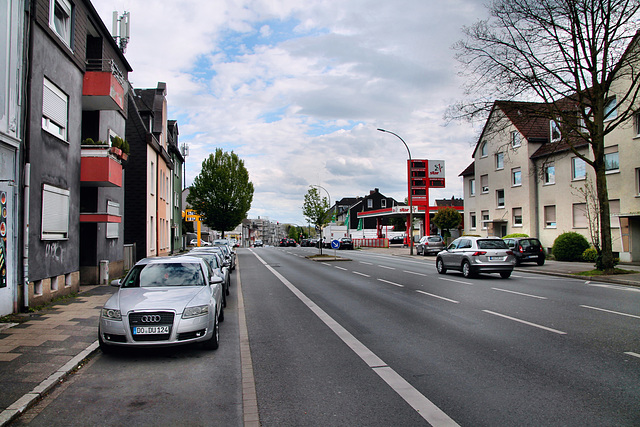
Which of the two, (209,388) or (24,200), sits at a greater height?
(24,200)

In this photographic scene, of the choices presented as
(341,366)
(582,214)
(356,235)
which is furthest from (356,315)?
(356,235)

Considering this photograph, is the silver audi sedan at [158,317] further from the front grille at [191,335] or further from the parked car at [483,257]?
the parked car at [483,257]

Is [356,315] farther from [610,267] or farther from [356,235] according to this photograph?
[356,235]

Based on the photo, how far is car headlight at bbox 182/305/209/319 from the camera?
267 inches

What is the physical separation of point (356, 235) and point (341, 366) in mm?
66245

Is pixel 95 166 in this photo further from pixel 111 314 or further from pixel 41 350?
pixel 111 314

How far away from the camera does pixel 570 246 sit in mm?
26844

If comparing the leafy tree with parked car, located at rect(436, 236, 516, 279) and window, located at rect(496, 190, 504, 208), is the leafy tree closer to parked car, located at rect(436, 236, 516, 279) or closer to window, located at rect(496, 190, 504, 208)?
window, located at rect(496, 190, 504, 208)

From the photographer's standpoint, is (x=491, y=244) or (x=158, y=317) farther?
(x=491, y=244)

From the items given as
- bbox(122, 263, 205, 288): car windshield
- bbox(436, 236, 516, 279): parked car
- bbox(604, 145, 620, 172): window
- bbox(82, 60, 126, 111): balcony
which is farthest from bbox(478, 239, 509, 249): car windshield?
bbox(82, 60, 126, 111): balcony

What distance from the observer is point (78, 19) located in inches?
564

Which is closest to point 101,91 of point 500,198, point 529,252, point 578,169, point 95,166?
point 95,166

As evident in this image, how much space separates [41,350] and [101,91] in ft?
34.1

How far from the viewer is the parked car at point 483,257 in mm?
17844
